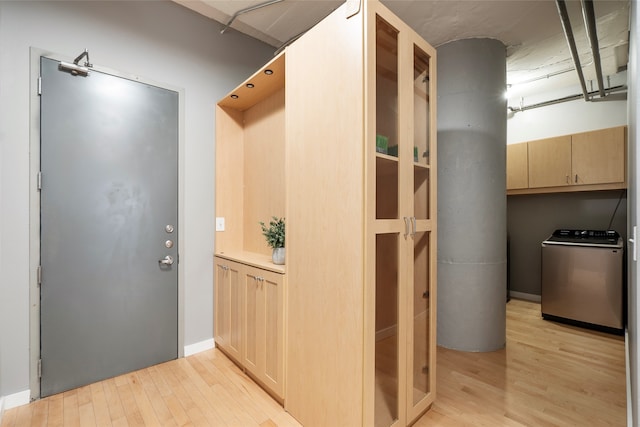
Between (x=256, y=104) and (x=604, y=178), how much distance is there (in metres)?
4.03

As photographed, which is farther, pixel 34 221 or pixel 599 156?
pixel 599 156

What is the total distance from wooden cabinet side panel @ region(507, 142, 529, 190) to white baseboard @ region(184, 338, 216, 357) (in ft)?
14.2

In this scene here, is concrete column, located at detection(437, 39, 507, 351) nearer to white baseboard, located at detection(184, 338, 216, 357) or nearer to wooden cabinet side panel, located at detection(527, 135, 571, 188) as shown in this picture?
wooden cabinet side panel, located at detection(527, 135, 571, 188)

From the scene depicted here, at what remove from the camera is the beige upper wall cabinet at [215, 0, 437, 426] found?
1.50m

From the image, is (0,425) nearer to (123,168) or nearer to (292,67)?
(123,168)

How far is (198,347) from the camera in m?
2.79

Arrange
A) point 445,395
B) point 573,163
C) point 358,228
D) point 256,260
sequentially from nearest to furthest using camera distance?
1. point 358,228
2. point 445,395
3. point 256,260
4. point 573,163

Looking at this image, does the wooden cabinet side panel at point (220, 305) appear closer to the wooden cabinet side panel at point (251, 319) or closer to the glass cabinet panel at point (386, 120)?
the wooden cabinet side panel at point (251, 319)

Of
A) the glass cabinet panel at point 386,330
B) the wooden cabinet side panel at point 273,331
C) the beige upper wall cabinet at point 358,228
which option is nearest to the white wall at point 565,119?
the beige upper wall cabinet at point 358,228

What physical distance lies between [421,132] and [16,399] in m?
3.19

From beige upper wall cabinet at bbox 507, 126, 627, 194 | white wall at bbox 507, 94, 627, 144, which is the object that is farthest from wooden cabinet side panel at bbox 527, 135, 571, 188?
white wall at bbox 507, 94, 627, 144

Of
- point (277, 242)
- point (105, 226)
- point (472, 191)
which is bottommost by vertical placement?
point (277, 242)

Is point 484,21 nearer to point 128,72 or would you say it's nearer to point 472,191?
point 472,191

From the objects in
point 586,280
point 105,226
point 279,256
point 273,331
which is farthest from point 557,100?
point 105,226
